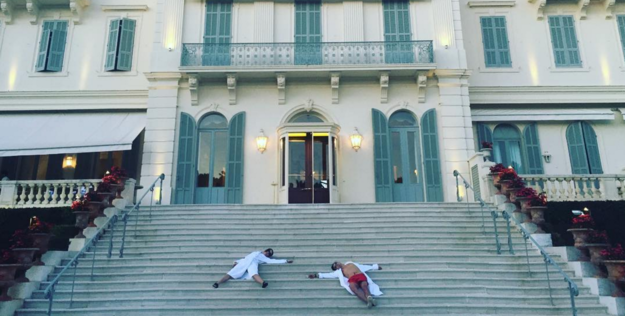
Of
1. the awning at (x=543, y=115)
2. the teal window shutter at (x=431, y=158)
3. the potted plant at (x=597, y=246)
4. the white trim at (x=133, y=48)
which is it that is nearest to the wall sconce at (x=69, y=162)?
the white trim at (x=133, y=48)

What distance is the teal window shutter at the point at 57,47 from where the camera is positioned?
15273mm

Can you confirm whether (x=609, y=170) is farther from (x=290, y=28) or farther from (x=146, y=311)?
(x=146, y=311)

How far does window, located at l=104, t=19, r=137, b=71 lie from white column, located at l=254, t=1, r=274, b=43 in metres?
4.47

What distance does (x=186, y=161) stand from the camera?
534 inches

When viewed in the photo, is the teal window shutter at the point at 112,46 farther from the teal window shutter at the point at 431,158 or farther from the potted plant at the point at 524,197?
the potted plant at the point at 524,197

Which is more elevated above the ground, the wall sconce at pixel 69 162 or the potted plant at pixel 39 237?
the wall sconce at pixel 69 162

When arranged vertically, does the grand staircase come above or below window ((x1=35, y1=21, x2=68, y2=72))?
below

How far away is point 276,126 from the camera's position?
1391 centimetres

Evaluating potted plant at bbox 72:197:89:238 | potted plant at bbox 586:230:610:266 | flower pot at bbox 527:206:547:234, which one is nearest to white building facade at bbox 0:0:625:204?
potted plant at bbox 72:197:89:238

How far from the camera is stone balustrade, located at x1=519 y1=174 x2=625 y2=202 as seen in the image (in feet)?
38.5

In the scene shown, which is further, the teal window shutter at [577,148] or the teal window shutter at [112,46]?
the teal window shutter at [112,46]

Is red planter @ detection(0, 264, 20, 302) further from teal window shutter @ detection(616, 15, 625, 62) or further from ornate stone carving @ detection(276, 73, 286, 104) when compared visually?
teal window shutter @ detection(616, 15, 625, 62)

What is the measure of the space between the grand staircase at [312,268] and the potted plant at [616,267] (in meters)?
0.41

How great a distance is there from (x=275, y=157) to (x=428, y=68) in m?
5.34
